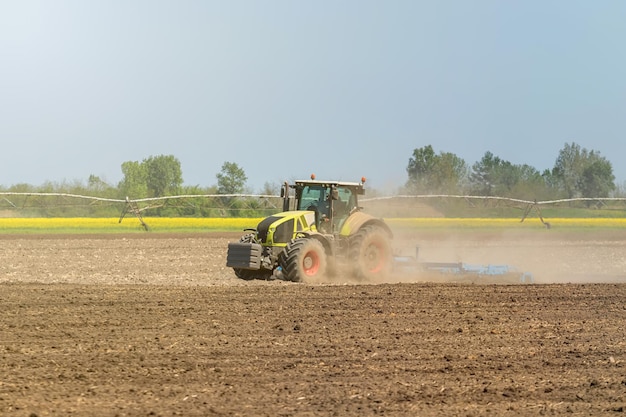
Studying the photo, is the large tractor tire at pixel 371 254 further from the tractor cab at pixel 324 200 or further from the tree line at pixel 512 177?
the tree line at pixel 512 177

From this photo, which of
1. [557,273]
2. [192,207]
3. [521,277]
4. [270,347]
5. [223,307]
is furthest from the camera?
[192,207]

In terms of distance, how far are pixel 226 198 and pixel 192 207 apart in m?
1.92

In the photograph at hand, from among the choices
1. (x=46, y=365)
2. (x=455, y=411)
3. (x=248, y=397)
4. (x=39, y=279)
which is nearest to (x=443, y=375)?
(x=455, y=411)

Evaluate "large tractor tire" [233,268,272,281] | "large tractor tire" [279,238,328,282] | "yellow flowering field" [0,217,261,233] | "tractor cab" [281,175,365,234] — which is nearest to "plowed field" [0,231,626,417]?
"large tractor tire" [279,238,328,282]

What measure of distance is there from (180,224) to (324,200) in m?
25.1

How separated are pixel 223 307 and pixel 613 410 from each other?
7585 mm

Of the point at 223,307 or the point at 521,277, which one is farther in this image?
the point at 521,277

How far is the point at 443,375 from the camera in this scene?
8.96m

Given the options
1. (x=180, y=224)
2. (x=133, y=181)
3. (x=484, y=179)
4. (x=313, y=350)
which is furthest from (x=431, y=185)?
(x=313, y=350)

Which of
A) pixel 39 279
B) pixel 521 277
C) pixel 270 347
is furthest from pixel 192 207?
pixel 270 347

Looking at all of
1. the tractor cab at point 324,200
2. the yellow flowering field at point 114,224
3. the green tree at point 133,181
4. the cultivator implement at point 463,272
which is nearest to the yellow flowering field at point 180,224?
the yellow flowering field at point 114,224

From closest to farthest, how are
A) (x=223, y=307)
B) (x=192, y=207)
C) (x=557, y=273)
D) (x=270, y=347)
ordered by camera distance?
1. (x=270, y=347)
2. (x=223, y=307)
3. (x=557, y=273)
4. (x=192, y=207)

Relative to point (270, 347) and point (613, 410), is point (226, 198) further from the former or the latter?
point (613, 410)

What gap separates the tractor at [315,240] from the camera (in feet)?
60.6
